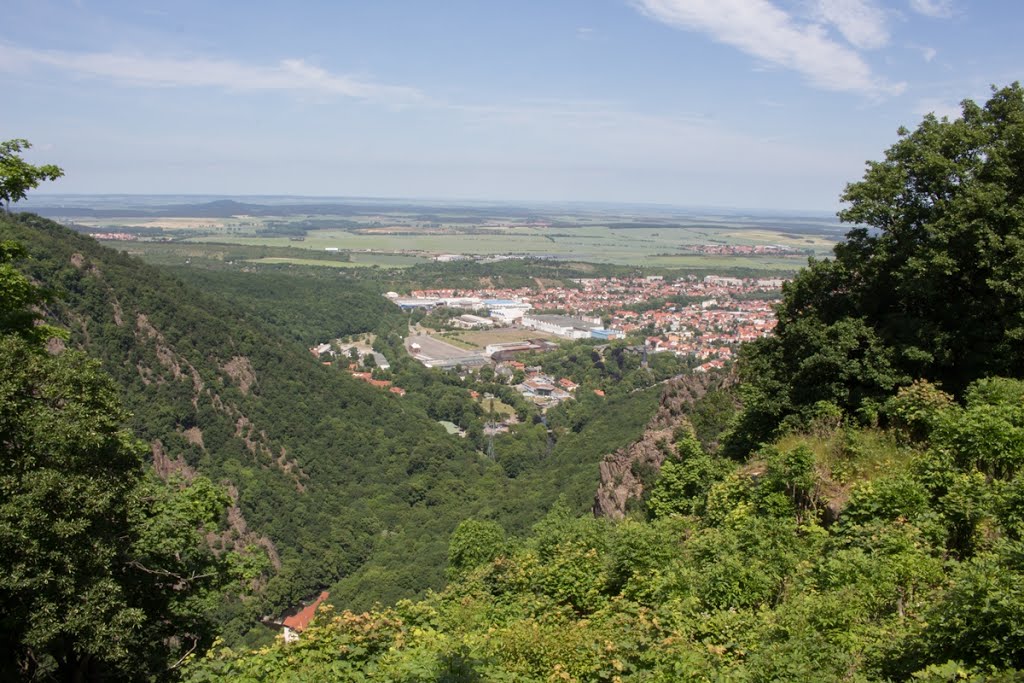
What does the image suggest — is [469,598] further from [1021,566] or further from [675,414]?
[675,414]

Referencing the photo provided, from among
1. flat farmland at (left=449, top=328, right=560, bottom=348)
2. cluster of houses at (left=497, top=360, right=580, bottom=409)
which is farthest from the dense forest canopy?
flat farmland at (left=449, top=328, right=560, bottom=348)

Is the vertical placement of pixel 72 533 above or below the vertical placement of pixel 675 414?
above

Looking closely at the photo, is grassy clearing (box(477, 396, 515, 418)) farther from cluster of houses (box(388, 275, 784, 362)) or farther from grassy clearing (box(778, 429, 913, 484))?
grassy clearing (box(778, 429, 913, 484))

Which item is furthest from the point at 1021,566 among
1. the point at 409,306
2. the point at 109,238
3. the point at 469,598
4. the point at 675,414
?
the point at 109,238

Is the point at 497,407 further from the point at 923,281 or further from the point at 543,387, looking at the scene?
the point at 923,281

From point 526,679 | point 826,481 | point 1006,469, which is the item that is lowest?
point 526,679

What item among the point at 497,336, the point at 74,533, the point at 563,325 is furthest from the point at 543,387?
the point at 74,533

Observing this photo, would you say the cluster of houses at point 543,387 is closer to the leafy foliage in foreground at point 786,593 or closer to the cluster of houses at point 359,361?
the cluster of houses at point 359,361

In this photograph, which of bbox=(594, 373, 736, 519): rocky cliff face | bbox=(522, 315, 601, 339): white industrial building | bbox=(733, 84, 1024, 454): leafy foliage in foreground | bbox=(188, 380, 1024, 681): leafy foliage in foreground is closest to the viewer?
bbox=(188, 380, 1024, 681): leafy foliage in foreground
